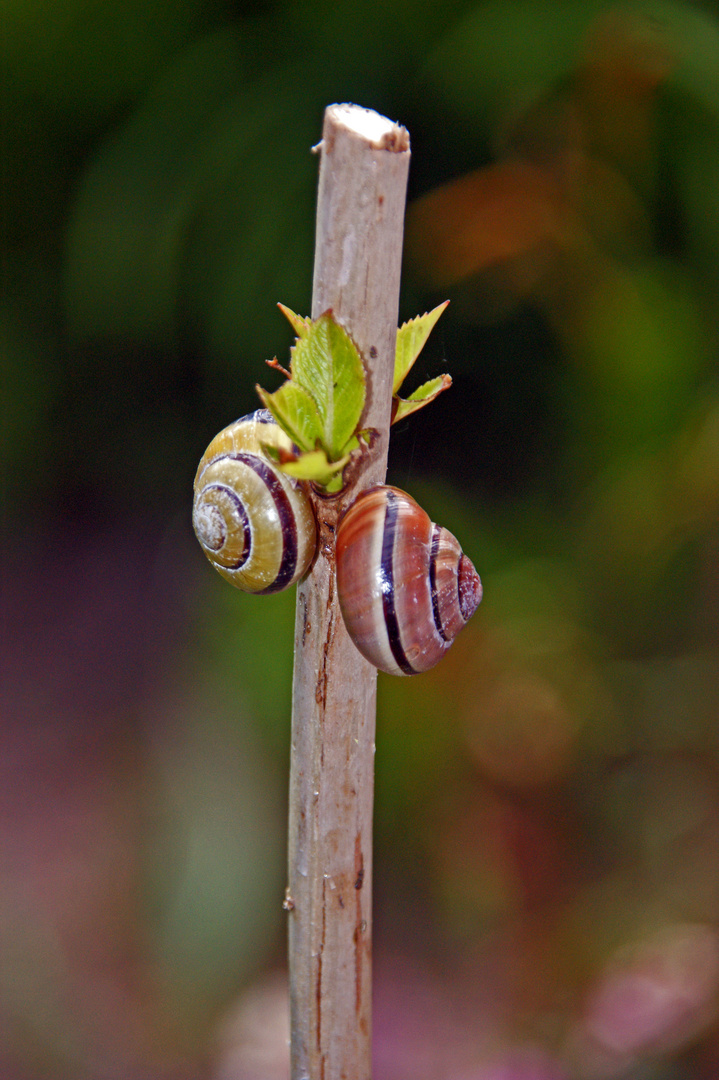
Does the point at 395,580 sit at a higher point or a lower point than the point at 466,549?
lower

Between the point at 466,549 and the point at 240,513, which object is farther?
the point at 466,549

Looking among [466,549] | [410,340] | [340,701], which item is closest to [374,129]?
[410,340]

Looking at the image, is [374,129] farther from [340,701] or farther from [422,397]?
[340,701]

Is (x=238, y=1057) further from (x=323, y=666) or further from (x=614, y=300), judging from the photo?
(x=614, y=300)

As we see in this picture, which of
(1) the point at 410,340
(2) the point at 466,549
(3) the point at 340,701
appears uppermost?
(2) the point at 466,549

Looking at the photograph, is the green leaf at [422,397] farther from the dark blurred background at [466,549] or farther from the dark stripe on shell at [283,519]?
the dark blurred background at [466,549]

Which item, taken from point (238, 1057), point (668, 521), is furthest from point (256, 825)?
point (668, 521)

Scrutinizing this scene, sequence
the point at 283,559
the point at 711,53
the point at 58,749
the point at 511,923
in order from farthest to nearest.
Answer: the point at 58,749, the point at 511,923, the point at 711,53, the point at 283,559
